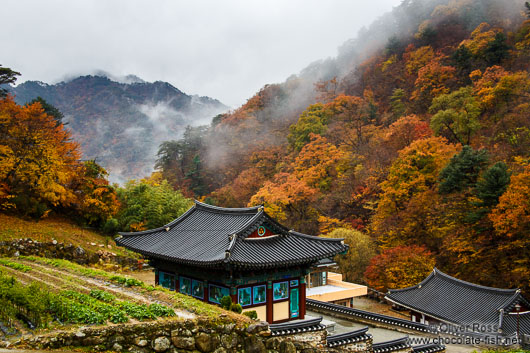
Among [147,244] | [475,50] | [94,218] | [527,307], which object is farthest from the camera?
[475,50]

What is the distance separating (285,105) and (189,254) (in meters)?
68.2

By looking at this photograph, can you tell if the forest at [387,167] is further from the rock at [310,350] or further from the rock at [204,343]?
the rock at [204,343]

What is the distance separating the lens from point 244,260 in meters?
15.3

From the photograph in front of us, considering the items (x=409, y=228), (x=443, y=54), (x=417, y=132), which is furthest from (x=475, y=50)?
(x=409, y=228)

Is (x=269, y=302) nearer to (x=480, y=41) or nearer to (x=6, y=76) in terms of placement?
(x=6, y=76)

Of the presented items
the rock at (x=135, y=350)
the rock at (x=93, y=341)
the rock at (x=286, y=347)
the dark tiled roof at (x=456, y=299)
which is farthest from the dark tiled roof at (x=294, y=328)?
the dark tiled roof at (x=456, y=299)

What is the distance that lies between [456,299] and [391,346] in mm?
9946

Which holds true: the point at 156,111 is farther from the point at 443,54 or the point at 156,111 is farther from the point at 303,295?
the point at 303,295

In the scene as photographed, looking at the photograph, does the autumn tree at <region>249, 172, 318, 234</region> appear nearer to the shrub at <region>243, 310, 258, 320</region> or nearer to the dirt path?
the shrub at <region>243, 310, 258, 320</region>

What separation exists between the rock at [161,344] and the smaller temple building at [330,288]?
67.3 ft

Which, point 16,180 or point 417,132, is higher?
point 417,132

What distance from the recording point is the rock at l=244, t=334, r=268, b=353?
1034 centimetres

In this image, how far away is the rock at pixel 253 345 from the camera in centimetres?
1034

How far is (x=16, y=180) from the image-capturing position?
112 ft
